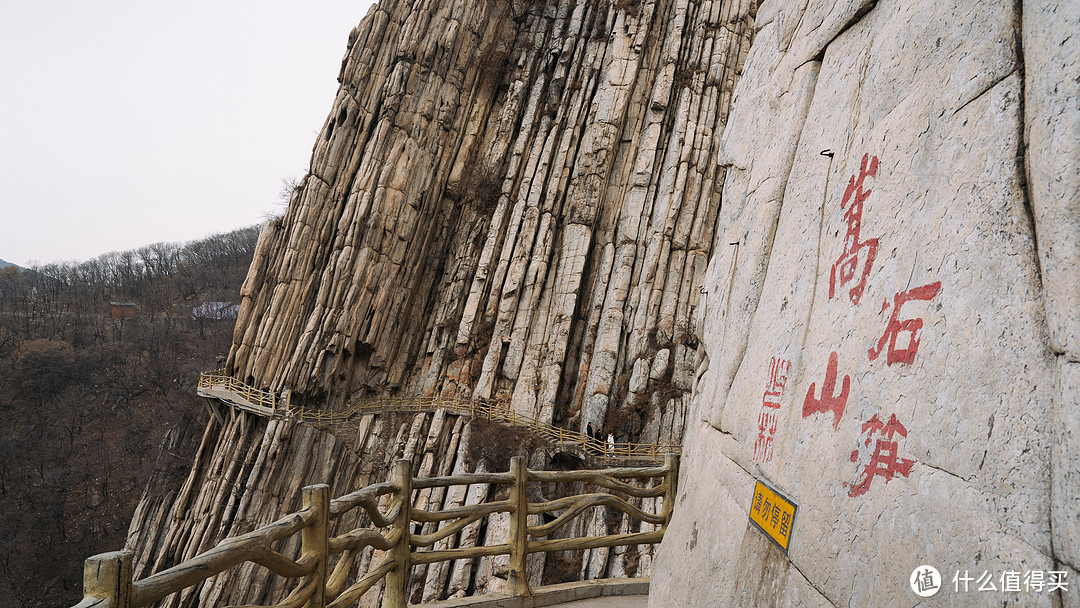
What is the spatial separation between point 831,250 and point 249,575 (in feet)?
52.4

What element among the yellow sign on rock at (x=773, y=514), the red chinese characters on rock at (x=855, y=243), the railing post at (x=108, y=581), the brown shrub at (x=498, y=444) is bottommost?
the brown shrub at (x=498, y=444)

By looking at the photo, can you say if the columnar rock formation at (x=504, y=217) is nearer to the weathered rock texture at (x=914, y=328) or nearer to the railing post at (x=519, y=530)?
the railing post at (x=519, y=530)

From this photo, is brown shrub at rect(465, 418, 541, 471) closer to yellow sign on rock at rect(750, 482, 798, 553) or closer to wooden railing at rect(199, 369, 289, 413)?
wooden railing at rect(199, 369, 289, 413)

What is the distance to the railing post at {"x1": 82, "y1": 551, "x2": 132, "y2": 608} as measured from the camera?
1.65 m

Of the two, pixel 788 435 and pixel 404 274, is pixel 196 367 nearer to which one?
pixel 404 274

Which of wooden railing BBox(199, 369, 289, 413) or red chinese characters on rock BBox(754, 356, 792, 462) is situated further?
wooden railing BBox(199, 369, 289, 413)

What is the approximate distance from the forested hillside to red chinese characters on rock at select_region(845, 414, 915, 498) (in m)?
23.4

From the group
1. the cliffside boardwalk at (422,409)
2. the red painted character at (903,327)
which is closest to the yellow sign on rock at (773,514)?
the red painted character at (903,327)

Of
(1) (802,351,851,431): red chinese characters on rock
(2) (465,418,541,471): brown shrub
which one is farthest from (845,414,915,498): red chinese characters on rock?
(2) (465,418,541,471): brown shrub

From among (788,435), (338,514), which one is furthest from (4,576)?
(788,435)

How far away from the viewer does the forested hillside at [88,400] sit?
25.6 metres

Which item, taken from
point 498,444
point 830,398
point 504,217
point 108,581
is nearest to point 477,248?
point 504,217

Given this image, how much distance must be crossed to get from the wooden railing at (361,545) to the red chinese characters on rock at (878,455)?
2066mm

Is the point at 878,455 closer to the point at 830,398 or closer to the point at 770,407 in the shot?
the point at 830,398
